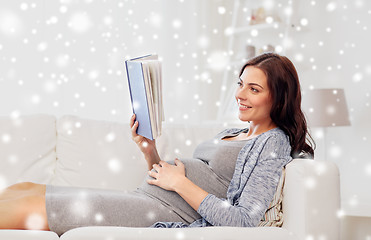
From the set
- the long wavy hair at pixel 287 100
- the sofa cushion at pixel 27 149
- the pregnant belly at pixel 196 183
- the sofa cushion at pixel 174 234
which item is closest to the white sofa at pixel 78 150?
the sofa cushion at pixel 27 149

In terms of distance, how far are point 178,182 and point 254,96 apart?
385 millimetres

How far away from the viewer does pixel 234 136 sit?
5.39 ft

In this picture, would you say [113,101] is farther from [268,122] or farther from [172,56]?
[268,122]

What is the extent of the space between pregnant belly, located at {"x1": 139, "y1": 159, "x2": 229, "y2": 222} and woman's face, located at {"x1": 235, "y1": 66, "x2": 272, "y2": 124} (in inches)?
8.9

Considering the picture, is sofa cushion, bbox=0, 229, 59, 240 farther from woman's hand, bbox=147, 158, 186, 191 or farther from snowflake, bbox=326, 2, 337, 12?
snowflake, bbox=326, 2, 337, 12

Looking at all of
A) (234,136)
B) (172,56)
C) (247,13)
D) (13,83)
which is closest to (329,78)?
(247,13)

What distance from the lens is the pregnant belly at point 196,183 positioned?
53.6 inches

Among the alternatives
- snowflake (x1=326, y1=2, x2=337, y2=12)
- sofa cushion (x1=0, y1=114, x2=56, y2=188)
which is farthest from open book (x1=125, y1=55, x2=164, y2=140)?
snowflake (x1=326, y1=2, x2=337, y2=12)

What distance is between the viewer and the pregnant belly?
4.47ft

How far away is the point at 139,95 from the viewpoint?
1.26 metres

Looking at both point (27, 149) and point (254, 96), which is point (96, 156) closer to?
point (27, 149)

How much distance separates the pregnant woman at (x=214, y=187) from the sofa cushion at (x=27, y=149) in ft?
1.10

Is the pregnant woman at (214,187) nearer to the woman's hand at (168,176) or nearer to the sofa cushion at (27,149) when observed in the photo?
the woman's hand at (168,176)

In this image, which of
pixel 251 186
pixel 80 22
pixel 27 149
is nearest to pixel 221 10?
pixel 80 22
